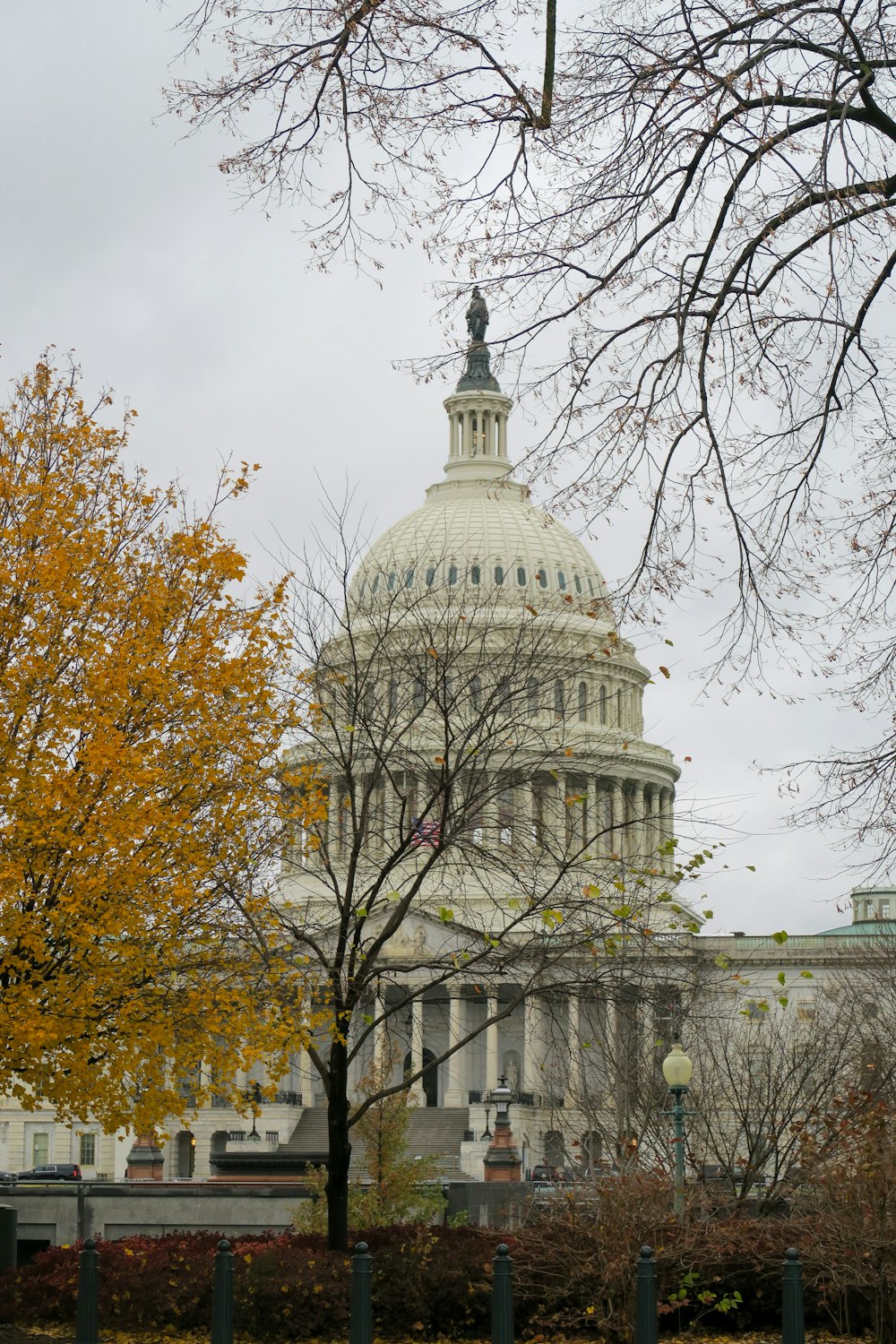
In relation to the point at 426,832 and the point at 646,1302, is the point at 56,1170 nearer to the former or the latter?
the point at 426,832

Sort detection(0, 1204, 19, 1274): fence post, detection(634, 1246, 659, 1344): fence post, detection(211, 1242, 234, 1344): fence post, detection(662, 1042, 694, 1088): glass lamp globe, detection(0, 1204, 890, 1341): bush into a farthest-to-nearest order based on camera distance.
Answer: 1. detection(662, 1042, 694, 1088): glass lamp globe
2. detection(0, 1204, 19, 1274): fence post
3. detection(0, 1204, 890, 1341): bush
4. detection(211, 1242, 234, 1344): fence post
5. detection(634, 1246, 659, 1344): fence post

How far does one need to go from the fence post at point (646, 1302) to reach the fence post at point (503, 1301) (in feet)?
3.58

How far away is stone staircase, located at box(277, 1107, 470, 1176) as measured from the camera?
261 feet

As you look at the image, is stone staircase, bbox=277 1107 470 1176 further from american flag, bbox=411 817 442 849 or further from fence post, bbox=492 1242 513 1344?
fence post, bbox=492 1242 513 1344

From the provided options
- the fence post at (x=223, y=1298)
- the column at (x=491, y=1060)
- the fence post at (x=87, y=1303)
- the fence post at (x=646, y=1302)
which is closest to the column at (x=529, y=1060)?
the column at (x=491, y=1060)

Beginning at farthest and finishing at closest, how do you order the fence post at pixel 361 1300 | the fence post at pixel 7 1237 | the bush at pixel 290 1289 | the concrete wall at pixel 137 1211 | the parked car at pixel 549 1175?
the concrete wall at pixel 137 1211 → the fence post at pixel 7 1237 → the parked car at pixel 549 1175 → the bush at pixel 290 1289 → the fence post at pixel 361 1300

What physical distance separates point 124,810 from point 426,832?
5529 millimetres

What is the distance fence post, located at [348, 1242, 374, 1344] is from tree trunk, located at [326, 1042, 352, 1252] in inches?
194

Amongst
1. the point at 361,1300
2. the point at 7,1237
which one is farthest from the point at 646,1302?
the point at 7,1237

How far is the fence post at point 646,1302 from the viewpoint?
16109 millimetres

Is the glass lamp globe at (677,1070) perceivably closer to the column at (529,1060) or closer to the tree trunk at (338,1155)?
the tree trunk at (338,1155)

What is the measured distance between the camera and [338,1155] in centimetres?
2250

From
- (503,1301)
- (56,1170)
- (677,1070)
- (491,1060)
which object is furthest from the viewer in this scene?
(491,1060)

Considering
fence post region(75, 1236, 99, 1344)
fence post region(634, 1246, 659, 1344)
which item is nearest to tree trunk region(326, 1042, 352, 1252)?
fence post region(75, 1236, 99, 1344)
